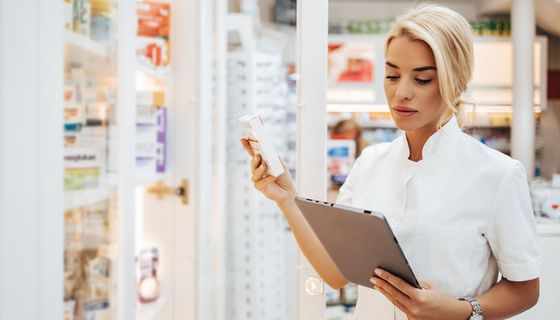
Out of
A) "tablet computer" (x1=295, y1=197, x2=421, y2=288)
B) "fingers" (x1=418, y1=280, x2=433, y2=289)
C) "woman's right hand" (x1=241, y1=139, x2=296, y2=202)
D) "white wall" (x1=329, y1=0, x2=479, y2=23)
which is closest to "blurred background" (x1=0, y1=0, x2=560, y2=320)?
"woman's right hand" (x1=241, y1=139, x2=296, y2=202)

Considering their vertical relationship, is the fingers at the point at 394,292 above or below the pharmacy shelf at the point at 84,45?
below

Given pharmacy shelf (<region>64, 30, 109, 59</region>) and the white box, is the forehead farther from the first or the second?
pharmacy shelf (<region>64, 30, 109, 59</region>)

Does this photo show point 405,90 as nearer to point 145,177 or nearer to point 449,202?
point 449,202

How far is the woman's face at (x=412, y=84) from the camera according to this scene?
42.0 inches

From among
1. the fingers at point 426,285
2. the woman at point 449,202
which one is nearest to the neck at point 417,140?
the woman at point 449,202

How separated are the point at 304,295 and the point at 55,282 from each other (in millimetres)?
841

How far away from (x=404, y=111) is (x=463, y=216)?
0.97 ft

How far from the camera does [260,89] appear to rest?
8.35 ft

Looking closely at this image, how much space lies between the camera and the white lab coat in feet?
3.44

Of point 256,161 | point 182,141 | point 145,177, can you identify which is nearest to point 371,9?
point 182,141

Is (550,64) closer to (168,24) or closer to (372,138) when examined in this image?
(372,138)

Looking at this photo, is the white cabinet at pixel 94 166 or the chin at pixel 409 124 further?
the chin at pixel 409 124

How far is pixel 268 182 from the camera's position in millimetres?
1298

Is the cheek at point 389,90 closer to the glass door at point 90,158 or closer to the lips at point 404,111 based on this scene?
the lips at point 404,111
